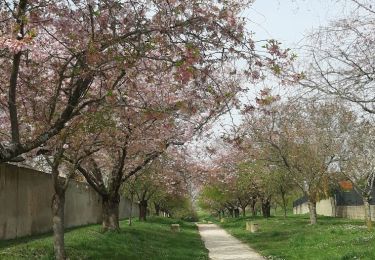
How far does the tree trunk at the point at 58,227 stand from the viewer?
1345cm

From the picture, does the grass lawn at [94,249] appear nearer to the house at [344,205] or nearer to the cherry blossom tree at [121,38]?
the cherry blossom tree at [121,38]

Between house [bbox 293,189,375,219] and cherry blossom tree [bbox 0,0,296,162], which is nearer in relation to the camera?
cherry blossom tree [bbox 0,0,296,162]

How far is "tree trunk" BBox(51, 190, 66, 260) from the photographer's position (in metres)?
13.4

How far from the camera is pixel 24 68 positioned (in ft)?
35.5

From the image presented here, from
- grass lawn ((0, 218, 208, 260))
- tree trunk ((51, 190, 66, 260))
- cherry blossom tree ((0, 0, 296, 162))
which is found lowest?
grass lawn ((0, 218, 208, 260))

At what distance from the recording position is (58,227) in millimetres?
13766

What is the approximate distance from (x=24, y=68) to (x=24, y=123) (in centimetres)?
169

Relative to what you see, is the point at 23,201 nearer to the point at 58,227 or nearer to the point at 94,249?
the point at 94,249

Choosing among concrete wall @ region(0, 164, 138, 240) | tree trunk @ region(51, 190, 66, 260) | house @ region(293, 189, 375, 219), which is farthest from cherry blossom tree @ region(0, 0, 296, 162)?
house @ region(293, 189, 375, 219)

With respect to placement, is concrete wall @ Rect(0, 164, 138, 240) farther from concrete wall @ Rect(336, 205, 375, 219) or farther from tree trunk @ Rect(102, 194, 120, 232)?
concrete wall @ Rect(336, 205, 375, 219)

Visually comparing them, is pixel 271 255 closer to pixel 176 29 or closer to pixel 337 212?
pixel 176 29

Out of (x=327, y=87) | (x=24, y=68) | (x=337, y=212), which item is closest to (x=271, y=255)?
(x=327, y=87)

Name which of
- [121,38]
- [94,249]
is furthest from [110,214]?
[121,38]

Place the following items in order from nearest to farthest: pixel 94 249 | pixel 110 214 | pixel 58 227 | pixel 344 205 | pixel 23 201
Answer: pixel 58 227 → pixel 94 249 → pixel 23 201 → pixel 110 214 → pixel 344 205
